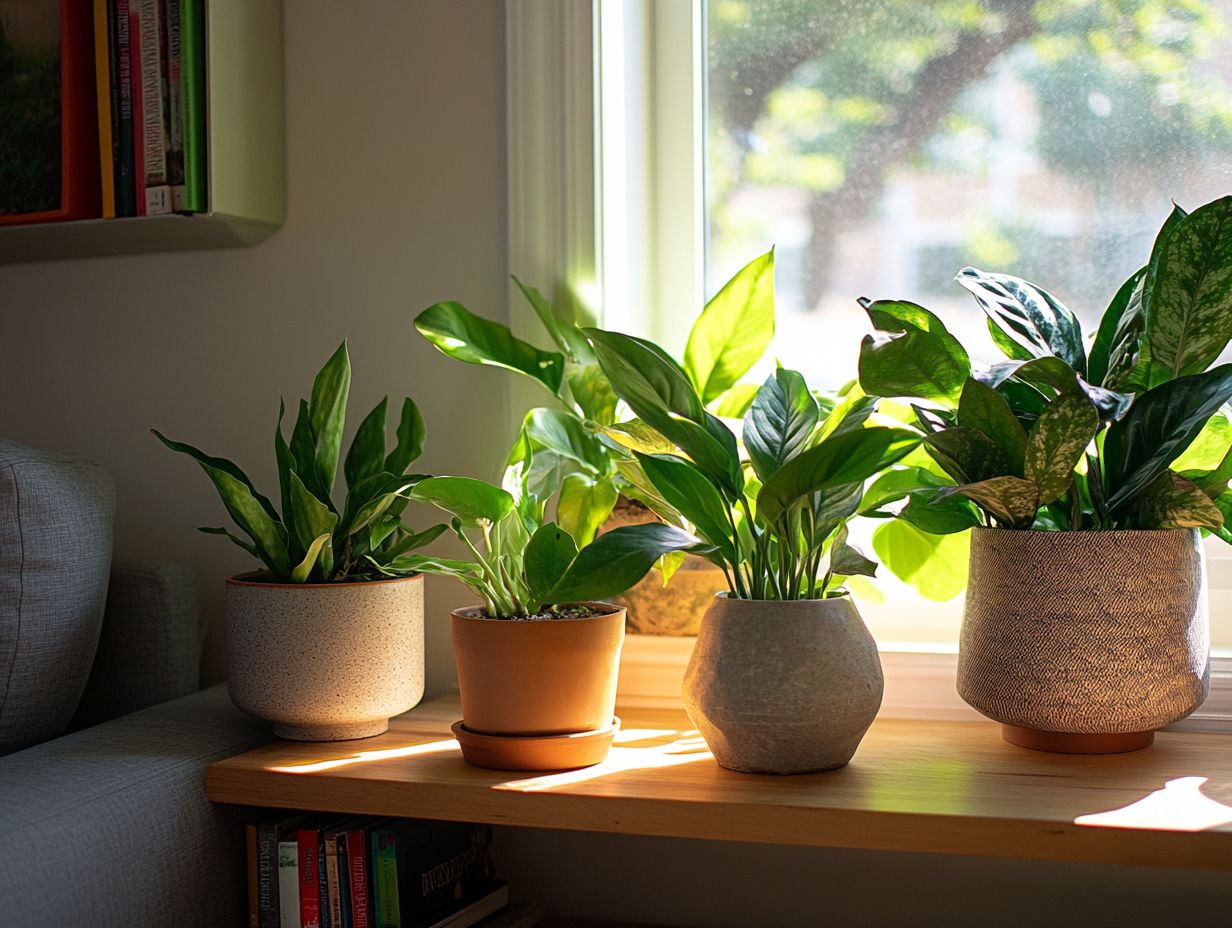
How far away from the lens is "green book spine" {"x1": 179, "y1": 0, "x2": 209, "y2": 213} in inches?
52.6

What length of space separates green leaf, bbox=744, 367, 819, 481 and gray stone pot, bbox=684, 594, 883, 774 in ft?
0.40

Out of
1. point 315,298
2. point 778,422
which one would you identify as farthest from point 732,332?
point 315,298

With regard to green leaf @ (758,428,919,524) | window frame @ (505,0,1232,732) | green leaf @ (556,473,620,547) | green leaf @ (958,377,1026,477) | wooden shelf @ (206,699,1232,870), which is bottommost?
wooden shelf @ (206,699,1232,870)

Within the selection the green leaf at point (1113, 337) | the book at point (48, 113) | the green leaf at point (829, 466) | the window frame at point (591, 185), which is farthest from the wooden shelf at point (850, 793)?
the book at point (48, 113)

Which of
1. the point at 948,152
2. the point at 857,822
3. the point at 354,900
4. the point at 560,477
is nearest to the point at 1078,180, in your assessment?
the point at 948,152

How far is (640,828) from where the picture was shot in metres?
0.94

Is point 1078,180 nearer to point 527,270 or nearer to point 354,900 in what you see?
point 527,270

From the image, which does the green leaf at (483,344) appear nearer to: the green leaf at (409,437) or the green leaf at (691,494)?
the green leaf at (409,437)

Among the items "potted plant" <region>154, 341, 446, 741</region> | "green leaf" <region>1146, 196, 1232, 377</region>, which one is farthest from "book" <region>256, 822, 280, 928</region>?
"green leaf" <region>1146, 196, 1232, 377</region>

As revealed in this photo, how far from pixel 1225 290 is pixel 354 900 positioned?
36.2 inches

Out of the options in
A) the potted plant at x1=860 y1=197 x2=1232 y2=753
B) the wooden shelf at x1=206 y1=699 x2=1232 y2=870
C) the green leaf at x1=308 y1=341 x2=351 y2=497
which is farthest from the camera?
the green leaf at x1=308 y1=341 x2=351 y2=497

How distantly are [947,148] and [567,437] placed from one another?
58 cm

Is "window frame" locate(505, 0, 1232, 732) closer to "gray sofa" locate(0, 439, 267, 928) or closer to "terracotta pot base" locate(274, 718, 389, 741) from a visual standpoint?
"terracotta pot base" locate(274, 718, 389, 741)

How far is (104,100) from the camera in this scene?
1.38m
